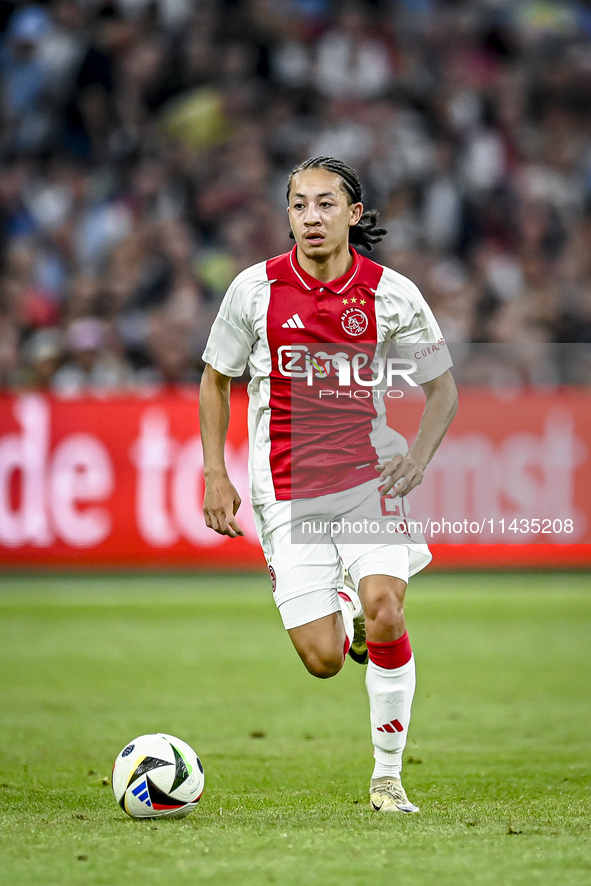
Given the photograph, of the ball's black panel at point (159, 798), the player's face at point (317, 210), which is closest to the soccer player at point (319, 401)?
the player's face at point (317, 210)

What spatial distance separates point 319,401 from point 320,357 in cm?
20

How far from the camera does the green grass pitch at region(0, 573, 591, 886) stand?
3869 millimetres

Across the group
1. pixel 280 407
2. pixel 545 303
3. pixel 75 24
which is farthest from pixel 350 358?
pixel 75 24

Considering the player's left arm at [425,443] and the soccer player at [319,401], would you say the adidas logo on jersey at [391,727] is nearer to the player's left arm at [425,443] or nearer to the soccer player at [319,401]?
the soccer player at [319,401]

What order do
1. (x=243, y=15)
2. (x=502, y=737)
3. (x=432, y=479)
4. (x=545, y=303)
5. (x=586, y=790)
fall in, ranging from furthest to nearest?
(x=243, y=15), (x=545, y=303), (x=432, y=479), (x=502, y=737), (x=586, y=790)

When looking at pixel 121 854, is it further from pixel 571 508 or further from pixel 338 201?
pixel 571 508

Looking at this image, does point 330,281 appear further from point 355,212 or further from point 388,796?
point 388,796

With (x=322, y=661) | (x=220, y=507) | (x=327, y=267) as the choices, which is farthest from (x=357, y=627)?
(x=327, y=267)

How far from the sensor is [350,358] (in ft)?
17.4

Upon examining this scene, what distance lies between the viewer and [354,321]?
5227 mm

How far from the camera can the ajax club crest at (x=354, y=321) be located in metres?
5.22

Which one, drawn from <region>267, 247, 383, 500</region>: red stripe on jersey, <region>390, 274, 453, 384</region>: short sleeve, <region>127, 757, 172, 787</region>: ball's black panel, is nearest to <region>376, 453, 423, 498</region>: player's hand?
<region>267, 247, 383, 500</region>: red stripe on jersey

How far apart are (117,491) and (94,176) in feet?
15.1

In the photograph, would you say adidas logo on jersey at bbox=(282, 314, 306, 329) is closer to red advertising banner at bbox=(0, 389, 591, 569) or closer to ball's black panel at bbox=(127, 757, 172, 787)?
ball's black panel at bbox=(127, 757, 172, 787)
